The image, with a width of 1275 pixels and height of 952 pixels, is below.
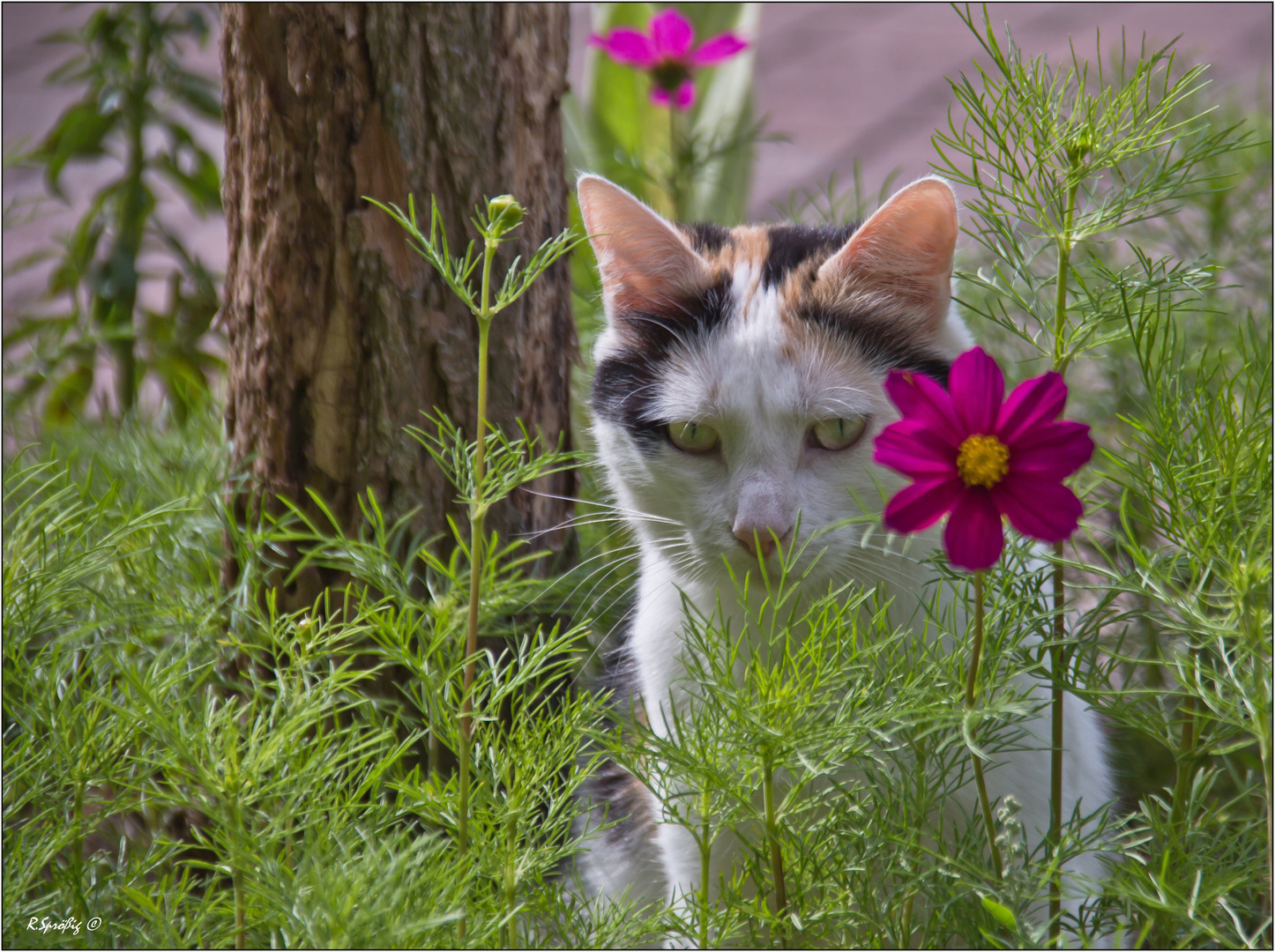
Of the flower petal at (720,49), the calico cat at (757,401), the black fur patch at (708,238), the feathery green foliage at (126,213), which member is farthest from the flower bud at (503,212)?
the flower petal at (720,49)

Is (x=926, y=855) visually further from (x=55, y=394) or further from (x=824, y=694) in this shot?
(x=55, y=394)

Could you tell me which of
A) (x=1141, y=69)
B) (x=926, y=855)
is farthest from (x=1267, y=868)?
(x=1141, y=69)

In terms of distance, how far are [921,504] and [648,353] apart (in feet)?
2.22

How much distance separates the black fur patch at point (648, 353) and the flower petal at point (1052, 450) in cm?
59

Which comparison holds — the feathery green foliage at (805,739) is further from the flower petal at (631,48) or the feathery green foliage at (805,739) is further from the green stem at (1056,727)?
the flower petal at (631,48)

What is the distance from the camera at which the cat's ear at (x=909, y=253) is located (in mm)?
1036

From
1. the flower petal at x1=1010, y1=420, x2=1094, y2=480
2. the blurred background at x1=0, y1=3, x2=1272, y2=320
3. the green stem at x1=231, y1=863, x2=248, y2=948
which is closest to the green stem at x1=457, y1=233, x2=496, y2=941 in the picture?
the green stem at x1=231, y1=863, x2=248, y2=948

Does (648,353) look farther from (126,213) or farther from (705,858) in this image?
(126,213)

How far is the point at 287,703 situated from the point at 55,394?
1419 millimetres

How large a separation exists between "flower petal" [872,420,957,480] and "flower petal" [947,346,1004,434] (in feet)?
0.07

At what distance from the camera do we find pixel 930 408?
0.65 m

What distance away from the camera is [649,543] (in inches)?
50.2

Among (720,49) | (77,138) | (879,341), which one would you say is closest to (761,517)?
(879,341)

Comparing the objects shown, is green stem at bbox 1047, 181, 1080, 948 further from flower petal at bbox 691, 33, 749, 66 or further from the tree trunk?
flower petal at bbox 691, 33, 749, 66
